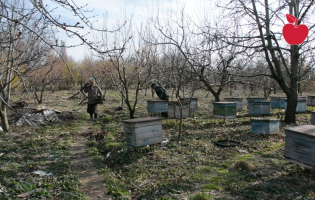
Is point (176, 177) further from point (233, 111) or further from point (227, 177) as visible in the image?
point (233, 111)

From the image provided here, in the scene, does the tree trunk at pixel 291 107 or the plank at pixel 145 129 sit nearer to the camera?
the plank at pixel 145 129

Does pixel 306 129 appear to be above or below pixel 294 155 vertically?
above

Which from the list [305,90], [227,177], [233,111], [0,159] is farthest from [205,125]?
[305,90]

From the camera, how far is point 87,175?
509cm

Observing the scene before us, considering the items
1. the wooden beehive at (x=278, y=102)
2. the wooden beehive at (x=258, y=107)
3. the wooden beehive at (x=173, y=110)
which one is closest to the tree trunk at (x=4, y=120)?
the wooden beehive at (x=173, y=110)

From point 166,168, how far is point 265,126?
4.01m

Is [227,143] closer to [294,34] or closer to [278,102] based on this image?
[294,34]

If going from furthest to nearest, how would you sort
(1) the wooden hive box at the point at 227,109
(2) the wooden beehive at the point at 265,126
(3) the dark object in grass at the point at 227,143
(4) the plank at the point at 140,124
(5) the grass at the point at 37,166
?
(1) the wooden hive box at the point at 227,109 < (2) the wooden beehive at the point at 265,126 < (3) the dark object in grass at the point at 227,143 < (4) the plank at the point at 140,124 < (5) the grass at the point at 37,166

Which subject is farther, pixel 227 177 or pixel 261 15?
pixel 261 15

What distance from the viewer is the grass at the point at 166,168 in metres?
4.22

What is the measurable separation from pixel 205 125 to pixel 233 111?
1150 mm

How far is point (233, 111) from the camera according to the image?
32.8ft

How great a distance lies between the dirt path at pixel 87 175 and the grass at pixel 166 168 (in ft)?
0.41

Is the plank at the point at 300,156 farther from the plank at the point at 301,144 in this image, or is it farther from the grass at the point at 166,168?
the grass at the point at 166,168
